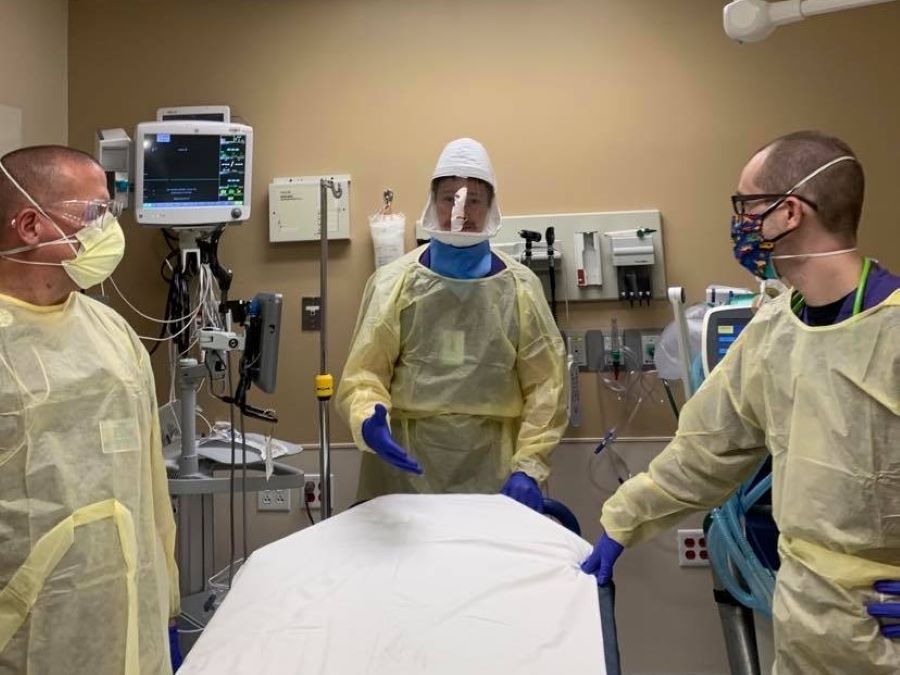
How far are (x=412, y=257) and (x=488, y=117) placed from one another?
0.81 meters

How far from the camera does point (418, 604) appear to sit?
115cm

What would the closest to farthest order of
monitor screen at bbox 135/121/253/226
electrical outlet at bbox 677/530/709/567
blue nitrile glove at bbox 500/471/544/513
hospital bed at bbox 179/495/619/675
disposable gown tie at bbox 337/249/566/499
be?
1. hospital bed at bbox 179/495/619/675
2. blue nitrile glove at bbox 500/471/544/513
3. disposable gown tie at bbox 337/249/566/499
4. monitor screen at bbox 135/121/253/226
5. electrical outlet at bbox 677/530/709/567

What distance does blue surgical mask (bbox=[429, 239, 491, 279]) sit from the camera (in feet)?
6.47

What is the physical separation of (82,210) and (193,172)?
37.9 inches

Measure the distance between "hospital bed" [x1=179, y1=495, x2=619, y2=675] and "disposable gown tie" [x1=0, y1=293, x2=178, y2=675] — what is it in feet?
0.88

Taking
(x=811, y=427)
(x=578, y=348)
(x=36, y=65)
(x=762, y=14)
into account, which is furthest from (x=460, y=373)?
(x=36, y=65)

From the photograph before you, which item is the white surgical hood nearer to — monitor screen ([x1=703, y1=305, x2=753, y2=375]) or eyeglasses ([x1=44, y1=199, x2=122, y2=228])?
monitor screen ([x1=703, y1=305, x2=753, y2=375])

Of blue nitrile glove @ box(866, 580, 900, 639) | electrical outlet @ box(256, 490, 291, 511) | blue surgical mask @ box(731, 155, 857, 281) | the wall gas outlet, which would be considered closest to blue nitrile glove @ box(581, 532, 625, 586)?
blue nitrile glove @ box(866, 580, 900, 639)

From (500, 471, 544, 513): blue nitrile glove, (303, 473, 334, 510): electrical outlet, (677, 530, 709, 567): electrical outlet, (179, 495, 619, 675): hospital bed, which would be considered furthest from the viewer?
(303, 473, 334, 510): electrical outlet

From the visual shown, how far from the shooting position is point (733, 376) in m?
1.39

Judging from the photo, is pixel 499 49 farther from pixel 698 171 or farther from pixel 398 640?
pixel 398 640

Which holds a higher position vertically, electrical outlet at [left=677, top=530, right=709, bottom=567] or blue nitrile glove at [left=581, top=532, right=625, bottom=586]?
blue nitrile glove at [left=581, top=532, right=625, bottom=586]

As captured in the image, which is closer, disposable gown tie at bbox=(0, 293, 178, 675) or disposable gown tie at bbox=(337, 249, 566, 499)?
disposable gown tie at bbox=(0, 293, 178, 675)

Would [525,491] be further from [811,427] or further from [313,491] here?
[313,491]
